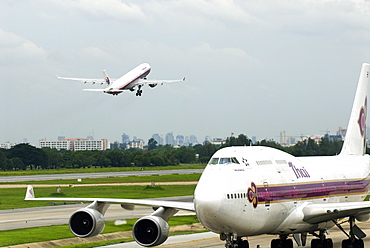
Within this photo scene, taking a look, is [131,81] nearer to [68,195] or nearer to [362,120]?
[68,195]

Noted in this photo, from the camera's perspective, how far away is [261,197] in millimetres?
29797

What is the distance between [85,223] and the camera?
3284cm

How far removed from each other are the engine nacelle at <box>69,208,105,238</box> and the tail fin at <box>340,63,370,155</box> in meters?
16.8

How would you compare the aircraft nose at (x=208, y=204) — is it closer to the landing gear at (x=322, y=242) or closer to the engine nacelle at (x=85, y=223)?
the engine nacelle at (x=85, y=223)

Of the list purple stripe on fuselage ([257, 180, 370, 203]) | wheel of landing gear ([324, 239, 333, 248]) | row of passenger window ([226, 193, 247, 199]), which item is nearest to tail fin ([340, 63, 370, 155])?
purple stripe on fuselage ([257, 180, 370, 203])

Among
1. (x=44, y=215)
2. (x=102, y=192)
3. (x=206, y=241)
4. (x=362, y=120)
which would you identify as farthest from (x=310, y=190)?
(x=102, y=192)

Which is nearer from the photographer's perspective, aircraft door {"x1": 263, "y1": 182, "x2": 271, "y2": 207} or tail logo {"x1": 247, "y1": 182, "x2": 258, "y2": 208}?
tail logo {"x1": 247, "y1": 182, "x2": 258, "y2": 208}

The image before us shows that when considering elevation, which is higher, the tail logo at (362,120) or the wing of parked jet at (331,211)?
the tail logo at (362,120)

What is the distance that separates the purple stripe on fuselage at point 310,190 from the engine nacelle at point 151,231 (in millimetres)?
4576

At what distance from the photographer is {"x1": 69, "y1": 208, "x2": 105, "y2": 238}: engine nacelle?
32688 mm

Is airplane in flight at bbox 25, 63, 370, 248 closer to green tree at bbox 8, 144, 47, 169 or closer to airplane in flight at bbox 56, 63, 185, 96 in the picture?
airplane in flight at bbox 56, 63, 185, 96

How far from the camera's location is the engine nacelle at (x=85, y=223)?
3269cm

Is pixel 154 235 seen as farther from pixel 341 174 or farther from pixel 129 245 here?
pixel 341 174

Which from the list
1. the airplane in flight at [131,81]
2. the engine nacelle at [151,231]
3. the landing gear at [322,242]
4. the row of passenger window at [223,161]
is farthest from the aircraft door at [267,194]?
the airplane in flight at [131,81]
